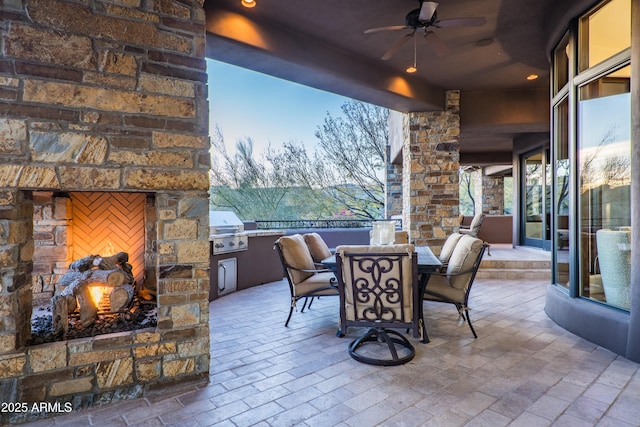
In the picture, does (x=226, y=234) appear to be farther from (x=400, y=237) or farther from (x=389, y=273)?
(x=389, y=273)

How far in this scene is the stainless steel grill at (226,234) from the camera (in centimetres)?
441

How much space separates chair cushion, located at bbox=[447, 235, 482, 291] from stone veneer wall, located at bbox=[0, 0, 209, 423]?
211cm

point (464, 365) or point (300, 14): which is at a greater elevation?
point (300, 14)

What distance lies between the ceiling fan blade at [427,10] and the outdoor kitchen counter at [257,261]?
3.42 meters

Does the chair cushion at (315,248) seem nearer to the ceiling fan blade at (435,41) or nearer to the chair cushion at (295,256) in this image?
the chair cushion at (295,256)

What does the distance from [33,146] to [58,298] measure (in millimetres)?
937

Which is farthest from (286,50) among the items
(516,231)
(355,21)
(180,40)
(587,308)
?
(516,231)

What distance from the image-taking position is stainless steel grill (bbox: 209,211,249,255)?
174 inches

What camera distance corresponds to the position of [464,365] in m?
2.56

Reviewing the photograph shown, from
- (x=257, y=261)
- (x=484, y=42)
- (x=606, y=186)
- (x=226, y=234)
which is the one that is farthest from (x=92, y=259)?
(x=484, y=42)

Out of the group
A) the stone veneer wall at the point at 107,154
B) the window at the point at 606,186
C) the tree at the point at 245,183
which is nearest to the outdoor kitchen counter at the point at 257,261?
→ the stone veneer wall at the point at 107,154

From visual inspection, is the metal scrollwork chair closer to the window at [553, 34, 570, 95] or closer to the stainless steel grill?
the stainless steel grill

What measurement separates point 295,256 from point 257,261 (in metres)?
2.08

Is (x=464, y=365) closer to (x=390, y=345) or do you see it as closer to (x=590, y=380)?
(x=390, y=345)
